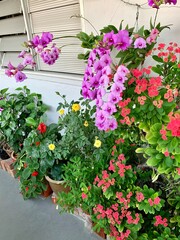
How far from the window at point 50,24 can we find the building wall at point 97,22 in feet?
0.39

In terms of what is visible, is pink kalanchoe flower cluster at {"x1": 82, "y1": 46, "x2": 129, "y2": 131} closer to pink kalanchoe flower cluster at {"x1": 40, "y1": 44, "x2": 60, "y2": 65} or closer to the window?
pink kalanchoe flower cluster at {"x1": 40, "y1": 44, "x2": 60, "y2": 65}

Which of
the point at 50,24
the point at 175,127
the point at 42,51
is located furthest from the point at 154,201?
the point at 50,24

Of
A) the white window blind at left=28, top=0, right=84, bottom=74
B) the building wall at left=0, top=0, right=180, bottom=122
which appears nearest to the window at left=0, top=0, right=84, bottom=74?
the white window blind at left=28, top=0, right=84, bottom=74

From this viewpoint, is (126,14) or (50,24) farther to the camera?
(50,24)

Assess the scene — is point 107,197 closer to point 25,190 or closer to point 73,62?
point 25,190

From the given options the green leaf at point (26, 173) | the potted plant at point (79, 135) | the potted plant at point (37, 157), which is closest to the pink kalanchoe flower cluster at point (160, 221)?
the potted plant at point (79, 135)

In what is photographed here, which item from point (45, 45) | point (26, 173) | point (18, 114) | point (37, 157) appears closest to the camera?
point (45, 45)

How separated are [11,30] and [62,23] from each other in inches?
33.3

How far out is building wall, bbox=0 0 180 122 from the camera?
123cm

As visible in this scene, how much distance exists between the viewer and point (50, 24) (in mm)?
1977

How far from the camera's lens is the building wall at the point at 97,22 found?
1.23 m

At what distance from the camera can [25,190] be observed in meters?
1.94

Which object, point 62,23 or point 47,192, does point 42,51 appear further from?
point 47,192

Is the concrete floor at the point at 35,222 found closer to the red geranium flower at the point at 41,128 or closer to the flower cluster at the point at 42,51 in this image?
the red geranium flower at the point at 41,128
